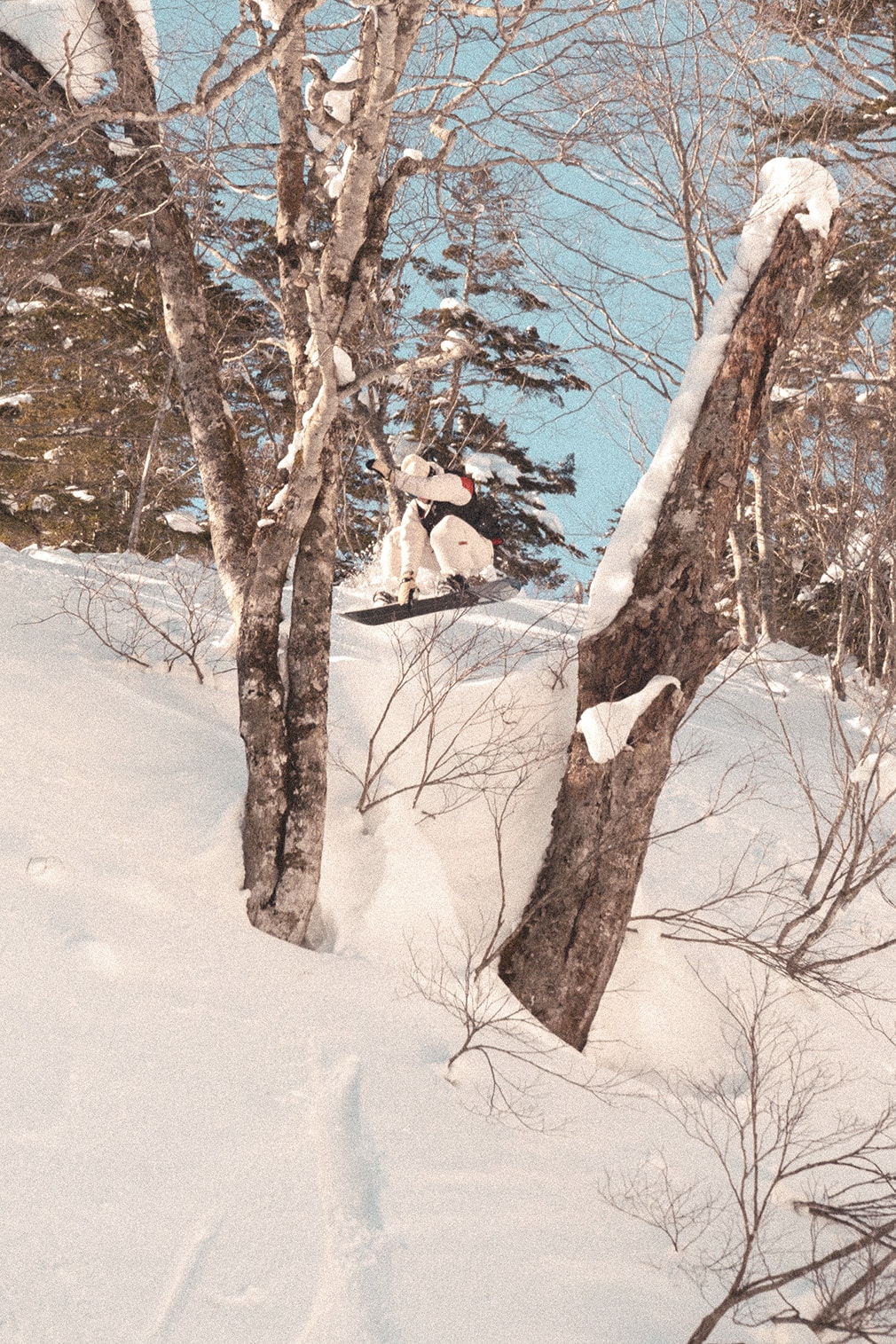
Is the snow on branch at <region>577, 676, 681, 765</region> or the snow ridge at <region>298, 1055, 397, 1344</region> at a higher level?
the snow on branch at <region>577, 676, 681, 765</region>

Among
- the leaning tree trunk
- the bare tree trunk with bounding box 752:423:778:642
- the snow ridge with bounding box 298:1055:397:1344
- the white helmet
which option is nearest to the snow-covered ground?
the snow ridge with bounding box 298:1055:397:1344

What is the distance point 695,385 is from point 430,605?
8.03 feet

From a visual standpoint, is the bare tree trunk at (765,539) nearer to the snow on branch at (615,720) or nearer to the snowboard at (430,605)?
the snowboard at (430,605)

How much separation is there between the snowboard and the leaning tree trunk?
1.19 meters

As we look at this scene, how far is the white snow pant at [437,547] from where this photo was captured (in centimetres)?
717

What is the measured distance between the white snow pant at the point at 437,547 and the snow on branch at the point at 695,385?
109 centimetres

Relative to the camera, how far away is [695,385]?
6.46 m

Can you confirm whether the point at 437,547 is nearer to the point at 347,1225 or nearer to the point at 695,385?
the point at 695,385

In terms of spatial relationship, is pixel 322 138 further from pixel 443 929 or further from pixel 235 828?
pixel 443 929

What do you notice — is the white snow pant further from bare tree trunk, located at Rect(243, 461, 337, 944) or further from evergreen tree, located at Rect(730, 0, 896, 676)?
evergreen tree, located at Rect(730, 0, 896, 676)

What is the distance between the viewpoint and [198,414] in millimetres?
6918

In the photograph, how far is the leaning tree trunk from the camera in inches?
246

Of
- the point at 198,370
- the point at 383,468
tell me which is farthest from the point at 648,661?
the point at 198,370

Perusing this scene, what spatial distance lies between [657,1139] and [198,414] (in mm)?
5483
